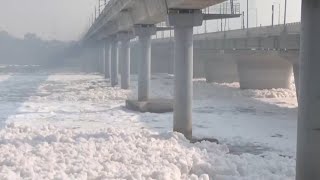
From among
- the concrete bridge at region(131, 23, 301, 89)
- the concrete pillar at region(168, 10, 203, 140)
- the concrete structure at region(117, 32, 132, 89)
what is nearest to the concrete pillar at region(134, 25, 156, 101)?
the concrete bridge at region(131, 23, 301, 89)

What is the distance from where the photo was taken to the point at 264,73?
1980 inches

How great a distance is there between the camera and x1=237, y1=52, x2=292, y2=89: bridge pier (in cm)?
4909

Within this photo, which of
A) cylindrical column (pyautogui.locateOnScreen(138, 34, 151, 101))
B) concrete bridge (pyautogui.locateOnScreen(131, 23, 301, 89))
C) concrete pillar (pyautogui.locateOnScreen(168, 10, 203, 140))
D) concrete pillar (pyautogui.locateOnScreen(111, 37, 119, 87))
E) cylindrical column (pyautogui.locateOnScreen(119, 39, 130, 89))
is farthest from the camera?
concrete pillar (pyautogui.locateOnScreen(111, 37, 119, 87))

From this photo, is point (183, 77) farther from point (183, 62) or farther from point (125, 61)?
point (125, 61)

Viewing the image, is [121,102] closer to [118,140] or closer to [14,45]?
[118,140]

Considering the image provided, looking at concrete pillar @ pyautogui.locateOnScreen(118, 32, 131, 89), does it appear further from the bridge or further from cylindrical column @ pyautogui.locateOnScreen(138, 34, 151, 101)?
cylindrical column @ pyautogui.locateOnScreen(138, 34, 151, 101)

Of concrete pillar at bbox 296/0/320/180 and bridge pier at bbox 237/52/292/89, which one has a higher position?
concrete pillar at bbox 296/0/320/180

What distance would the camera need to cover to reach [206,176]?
11.7m

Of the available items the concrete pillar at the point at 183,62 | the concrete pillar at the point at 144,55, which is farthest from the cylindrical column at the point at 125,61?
the concrete pillar at the point at 183,62

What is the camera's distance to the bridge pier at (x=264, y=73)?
4909 cm

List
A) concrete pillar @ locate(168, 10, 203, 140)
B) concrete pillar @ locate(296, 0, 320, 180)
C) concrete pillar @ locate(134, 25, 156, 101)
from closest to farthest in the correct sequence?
1. concrete pillar @ locate(296, 0, 320, 180)
2. concrete pillar @ locate(168, 10, 203, 140)
3. concrete pillar @ locate(134, 25, 156, 101)

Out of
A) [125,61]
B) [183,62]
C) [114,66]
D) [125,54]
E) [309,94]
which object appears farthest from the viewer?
[114,66]

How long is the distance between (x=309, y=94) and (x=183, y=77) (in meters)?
10.9

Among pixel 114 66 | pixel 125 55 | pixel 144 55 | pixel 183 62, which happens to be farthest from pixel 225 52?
pixel 183 62
